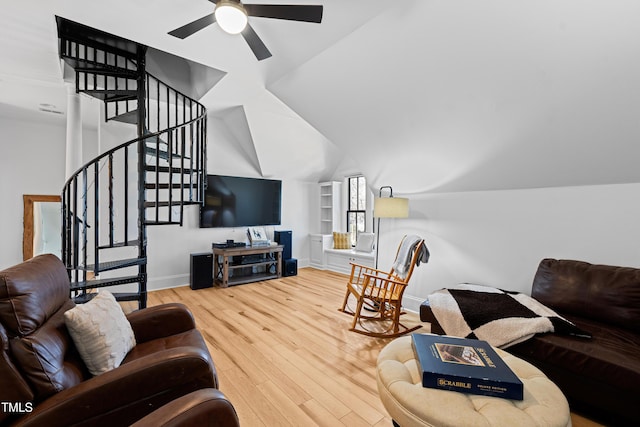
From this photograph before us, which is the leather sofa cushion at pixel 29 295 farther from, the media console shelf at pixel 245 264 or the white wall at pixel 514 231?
the white wall at pixel 514 231

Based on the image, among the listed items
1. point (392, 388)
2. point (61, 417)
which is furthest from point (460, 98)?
point (61, 417)

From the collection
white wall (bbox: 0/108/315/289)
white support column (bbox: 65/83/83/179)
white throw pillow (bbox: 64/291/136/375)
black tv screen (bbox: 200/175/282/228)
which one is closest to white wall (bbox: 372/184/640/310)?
black tv screen (bbox: 200/175/282/228)

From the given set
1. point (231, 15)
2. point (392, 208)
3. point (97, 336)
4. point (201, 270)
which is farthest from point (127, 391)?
point (201, 270)

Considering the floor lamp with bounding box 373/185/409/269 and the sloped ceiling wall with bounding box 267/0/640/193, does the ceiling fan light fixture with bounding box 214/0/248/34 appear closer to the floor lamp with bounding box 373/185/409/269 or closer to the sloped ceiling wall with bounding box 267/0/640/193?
the sloped ceiling wall with bounding box 267/0/640/193

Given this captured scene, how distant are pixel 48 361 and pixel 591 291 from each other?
11.1ft

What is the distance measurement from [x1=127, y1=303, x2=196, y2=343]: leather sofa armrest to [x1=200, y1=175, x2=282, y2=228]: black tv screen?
3.14 m

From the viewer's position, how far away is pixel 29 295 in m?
1.18

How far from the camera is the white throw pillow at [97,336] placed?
51.1 inches

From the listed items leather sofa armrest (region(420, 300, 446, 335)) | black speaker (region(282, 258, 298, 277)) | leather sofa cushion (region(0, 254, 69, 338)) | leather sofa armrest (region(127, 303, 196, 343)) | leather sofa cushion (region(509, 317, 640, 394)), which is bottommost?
black speaker (region(282, 258, 298, 277))

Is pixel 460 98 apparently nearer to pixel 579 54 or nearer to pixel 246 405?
pixel 579 54

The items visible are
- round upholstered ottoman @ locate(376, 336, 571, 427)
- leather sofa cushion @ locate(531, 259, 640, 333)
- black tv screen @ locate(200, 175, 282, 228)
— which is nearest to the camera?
round upholstered ottoman @ locate(376, 336, 571, 427)

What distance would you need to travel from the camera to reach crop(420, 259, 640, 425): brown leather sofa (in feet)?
5.15

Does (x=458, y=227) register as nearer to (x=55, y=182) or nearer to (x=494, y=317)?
(x=494, y=317)

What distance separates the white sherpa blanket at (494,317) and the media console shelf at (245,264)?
324 cm
